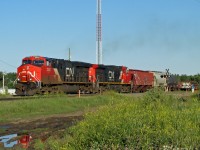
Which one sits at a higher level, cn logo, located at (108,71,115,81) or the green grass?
cn logo, located at (108,71,115,81)

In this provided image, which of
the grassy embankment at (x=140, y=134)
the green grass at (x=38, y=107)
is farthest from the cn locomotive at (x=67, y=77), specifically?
the grassy embankment at (x=140, y=134)

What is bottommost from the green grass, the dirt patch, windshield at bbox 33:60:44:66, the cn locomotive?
the dirt patch

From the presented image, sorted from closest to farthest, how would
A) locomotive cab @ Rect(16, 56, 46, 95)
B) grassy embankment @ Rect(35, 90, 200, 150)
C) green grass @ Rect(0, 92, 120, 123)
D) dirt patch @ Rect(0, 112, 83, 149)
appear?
grassy embankment @ Rect(35, 90, 200, 150) → dirt patch @ Rect(0, 112, 83, 149) → green grass @ Rect(0, 92, 120, 123) → locomotive cab @ Rect(16, 56, 46, 95)

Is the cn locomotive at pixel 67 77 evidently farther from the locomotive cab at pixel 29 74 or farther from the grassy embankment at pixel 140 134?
the grassy embankment at pixel 140 134

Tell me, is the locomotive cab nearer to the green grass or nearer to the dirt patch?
the green grass

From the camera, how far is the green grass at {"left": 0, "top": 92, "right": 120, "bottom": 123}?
2120 cm

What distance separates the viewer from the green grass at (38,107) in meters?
21.2

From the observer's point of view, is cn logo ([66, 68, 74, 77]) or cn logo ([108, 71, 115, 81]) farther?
cn logo ([108, 71, 115, 81])

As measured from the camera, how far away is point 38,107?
23.8 meters

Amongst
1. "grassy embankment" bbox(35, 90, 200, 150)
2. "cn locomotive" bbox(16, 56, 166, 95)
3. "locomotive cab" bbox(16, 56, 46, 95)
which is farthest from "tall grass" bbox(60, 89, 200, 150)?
"cn locomotive" bbox(16, 56, 166, 95)

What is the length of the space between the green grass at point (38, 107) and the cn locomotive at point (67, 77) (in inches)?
225

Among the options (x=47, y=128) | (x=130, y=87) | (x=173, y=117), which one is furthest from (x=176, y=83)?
(x=173, y=117)

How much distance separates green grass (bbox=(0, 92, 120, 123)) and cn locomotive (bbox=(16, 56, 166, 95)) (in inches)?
225

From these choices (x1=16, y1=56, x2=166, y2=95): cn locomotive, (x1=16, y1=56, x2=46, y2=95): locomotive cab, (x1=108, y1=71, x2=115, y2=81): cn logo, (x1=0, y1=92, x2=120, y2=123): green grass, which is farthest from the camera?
(x1=108, y1=71, x2=115, y2=81): cn logo
